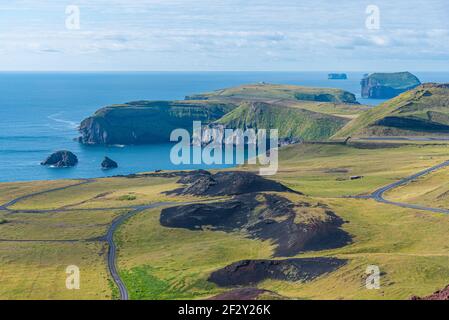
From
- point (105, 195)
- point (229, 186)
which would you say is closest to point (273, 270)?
point (229, 186)

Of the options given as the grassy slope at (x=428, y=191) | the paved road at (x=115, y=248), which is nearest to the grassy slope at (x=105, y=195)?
the paved road at (x=115, y=248)

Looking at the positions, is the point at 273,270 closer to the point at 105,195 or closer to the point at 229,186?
the point at 229,186

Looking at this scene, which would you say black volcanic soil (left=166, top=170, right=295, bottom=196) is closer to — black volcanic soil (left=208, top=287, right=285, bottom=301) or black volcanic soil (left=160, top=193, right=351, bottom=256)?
black volcanic soil (left=160, top=193, right=351, bottom=256)

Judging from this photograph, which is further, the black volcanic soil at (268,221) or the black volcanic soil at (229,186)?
the black volcanic soil at (229,186)

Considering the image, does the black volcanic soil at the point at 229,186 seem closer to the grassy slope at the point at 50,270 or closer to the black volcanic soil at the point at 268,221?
the black volcanic soil at the point at 268,221
